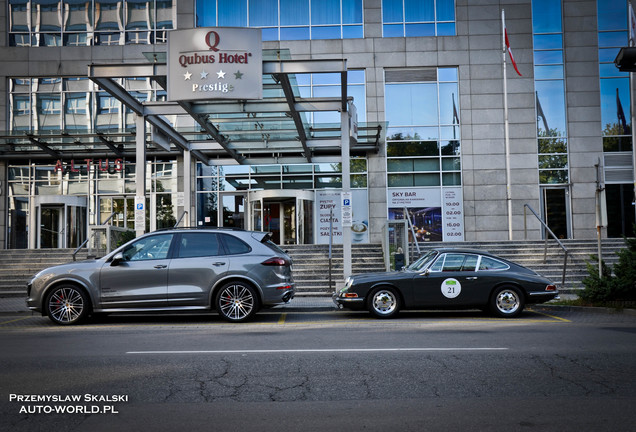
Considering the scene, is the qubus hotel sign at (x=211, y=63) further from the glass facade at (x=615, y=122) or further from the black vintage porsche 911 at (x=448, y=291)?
the glass facade at (x=615, y=122)

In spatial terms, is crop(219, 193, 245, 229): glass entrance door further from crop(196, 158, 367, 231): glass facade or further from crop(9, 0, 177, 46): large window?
crop(9, 0, 177, 46): large window

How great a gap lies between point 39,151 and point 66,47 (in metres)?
5.43

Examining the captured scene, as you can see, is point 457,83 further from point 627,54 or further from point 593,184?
point 627,54

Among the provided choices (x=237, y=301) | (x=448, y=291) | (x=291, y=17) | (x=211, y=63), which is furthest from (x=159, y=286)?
(x=291, y=17)

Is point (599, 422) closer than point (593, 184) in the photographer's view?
Yes

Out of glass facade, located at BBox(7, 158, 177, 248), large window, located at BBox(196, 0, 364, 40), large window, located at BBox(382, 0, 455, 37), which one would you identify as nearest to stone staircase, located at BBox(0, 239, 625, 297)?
glass facade, located at BBox(7, 158, 177, 248)

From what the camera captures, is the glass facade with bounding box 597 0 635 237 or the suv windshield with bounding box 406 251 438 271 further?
the glass facade with bounding box 597 0 635 237

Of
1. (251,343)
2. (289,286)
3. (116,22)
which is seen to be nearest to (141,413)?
(251,343)

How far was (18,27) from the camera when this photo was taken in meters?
29.2

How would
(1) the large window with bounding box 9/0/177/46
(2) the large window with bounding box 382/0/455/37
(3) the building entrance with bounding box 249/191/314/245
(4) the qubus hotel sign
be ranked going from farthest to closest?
(1) the large window with bounding box 9/0/177/46 → (2) the large window with bounding box 382/0/455/37 → (3) the building entrance with bounding box 249/191/314/245 → (4) the qubus hotel sign

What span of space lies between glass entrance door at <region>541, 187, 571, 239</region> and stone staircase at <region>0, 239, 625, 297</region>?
576 cm

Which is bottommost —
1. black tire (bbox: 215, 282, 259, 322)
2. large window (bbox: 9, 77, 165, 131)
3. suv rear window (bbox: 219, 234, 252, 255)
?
black tire (bbox: 215, 282, 259, 322)

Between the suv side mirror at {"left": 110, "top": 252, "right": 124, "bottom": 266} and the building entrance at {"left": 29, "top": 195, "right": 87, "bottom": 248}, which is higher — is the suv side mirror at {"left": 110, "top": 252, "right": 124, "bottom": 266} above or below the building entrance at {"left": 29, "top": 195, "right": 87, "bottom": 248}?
below

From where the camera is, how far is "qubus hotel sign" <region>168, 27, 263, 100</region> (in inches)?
609
